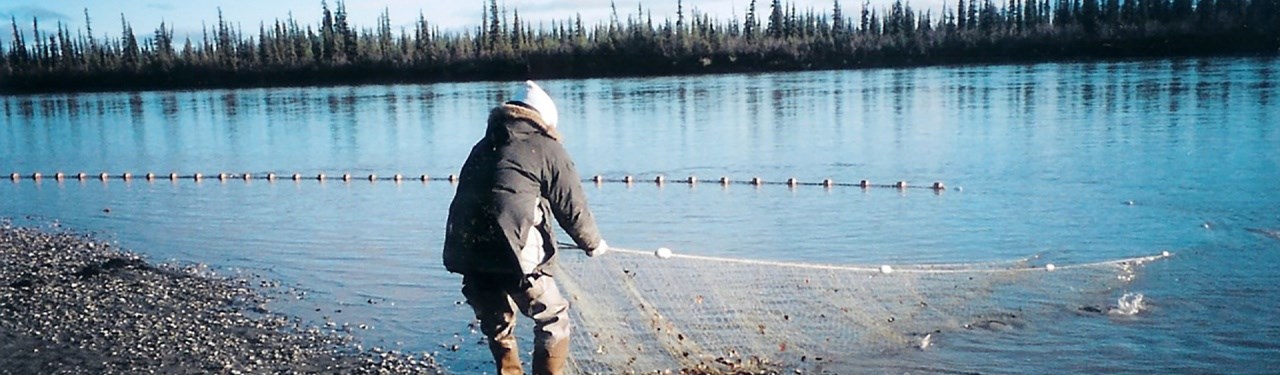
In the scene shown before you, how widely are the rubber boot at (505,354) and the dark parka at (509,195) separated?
60 cm

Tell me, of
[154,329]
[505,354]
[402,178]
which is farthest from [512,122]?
[402,178]

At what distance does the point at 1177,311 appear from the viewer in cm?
1066

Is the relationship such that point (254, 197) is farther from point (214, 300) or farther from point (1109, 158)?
point (1109, 158)

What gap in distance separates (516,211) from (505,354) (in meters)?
1.10

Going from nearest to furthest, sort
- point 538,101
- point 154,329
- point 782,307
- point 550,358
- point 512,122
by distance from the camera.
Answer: point 512,122
point 538,101
point 550,358
point 154,329
point 782,307

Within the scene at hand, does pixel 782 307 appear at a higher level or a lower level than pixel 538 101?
lower

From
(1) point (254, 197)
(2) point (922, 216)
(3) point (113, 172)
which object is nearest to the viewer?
(2) point (922, 216)

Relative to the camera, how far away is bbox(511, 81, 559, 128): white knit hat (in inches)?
258

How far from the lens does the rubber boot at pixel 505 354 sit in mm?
6973

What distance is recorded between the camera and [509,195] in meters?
6.32

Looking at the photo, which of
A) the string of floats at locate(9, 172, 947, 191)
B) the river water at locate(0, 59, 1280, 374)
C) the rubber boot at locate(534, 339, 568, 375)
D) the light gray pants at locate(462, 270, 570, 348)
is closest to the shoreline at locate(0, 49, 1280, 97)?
the river water at locate(0, 59, 1280, 374)

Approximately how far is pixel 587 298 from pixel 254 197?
52.2ft

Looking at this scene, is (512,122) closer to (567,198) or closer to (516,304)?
(567,198)

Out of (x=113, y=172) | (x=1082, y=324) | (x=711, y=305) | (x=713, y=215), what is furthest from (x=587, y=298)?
(x=113, y=172)
